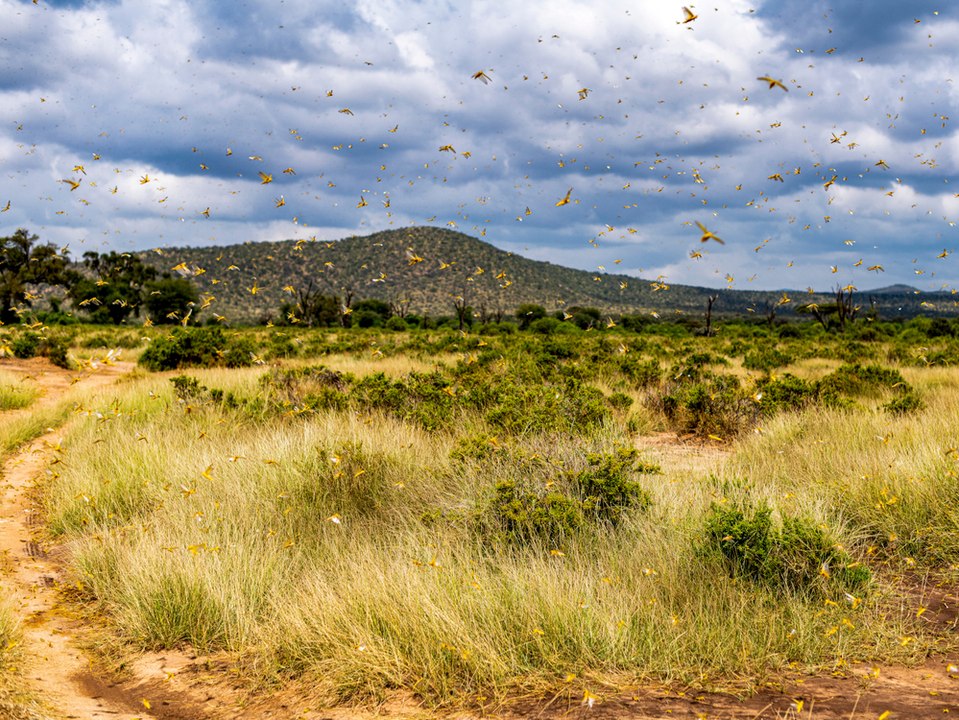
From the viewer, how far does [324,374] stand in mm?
16797

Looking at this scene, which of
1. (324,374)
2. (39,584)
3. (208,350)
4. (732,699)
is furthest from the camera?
(208,350)

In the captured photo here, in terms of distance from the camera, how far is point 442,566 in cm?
604

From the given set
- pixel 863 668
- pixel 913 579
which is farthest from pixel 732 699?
pixel 913 579

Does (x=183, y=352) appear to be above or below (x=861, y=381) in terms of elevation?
below

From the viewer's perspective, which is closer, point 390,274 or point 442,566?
point 442,566

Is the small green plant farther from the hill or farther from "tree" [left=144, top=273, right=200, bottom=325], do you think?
the hill

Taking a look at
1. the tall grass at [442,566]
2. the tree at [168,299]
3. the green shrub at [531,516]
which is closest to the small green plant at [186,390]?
the tall grass at [442,566]

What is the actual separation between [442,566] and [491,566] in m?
0.54

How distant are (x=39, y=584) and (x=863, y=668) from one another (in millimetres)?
7597

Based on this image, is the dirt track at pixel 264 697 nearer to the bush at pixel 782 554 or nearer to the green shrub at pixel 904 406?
the bush at pixel 782 554

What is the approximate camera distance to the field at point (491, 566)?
16.3 ft

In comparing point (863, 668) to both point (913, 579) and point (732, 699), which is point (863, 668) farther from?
point (913, 579)

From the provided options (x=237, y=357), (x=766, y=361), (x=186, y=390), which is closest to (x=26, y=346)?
(x=237, y=357)

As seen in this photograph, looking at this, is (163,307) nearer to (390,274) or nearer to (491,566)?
(390,274)
